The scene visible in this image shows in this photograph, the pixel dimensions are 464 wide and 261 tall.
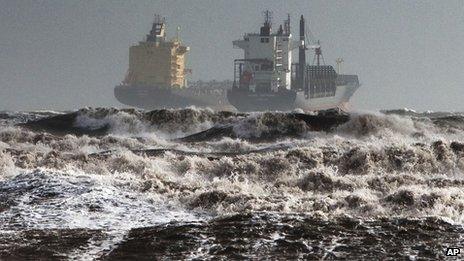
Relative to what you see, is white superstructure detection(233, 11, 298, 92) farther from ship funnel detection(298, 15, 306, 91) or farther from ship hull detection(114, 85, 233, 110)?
ship hull detection(114, 85, 233, 110)

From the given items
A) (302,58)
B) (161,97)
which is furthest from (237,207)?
(161,97)

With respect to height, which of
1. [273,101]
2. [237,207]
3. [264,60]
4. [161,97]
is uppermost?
[264,60]

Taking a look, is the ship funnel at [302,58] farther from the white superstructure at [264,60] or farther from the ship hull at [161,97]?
the ship hull at [161,97]

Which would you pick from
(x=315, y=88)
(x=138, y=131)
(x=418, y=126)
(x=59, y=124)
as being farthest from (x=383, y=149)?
(x=315, y=88)

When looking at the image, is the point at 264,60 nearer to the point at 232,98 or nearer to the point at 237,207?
the point at 232,98

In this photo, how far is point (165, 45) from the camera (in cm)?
15075

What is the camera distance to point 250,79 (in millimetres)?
137625

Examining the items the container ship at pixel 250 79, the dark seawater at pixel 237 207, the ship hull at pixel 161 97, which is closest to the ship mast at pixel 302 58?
the container ship at pixel 250 79

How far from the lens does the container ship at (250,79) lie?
136 meters

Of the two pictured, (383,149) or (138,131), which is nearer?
(383,149)

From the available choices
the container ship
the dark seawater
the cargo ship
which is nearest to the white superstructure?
the container ship

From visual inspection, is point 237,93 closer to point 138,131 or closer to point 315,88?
point 315,88

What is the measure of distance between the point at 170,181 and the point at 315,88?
133 m

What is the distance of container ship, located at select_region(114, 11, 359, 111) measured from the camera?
448 feet
